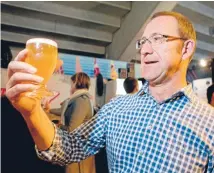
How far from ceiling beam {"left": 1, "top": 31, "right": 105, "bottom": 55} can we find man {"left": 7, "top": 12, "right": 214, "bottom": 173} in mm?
4196

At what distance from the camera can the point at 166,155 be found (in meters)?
1.01

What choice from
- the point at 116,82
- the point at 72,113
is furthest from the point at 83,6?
the point at 72,113

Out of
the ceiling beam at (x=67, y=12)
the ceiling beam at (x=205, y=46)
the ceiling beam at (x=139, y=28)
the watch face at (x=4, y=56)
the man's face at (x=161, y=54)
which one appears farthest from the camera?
the ceiling beam at (x=205, y=46)

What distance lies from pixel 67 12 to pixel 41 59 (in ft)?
14.0

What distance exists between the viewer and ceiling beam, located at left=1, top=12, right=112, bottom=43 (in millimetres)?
4727

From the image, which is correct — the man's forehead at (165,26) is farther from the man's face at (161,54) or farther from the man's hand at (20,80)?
the man's hand at (20,80)

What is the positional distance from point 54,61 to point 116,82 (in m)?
3.92

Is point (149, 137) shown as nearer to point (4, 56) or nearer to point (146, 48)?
point (146, 48)

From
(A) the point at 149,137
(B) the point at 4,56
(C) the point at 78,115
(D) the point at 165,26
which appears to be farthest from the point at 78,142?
(B) the point at 4,56

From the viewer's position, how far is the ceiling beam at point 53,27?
473cm

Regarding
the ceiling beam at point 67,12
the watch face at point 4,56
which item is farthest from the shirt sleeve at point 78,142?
the ceiling beam at point 67,12

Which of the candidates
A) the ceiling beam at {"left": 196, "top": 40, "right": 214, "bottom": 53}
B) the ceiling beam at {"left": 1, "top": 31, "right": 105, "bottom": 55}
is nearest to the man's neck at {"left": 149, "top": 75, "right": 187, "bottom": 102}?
the ceiling beam at {"left": 1, "top": 31, "right": 105, "bottom": 55}

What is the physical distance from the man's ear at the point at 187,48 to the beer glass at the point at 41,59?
23.9 inches

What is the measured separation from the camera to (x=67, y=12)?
4871 millimetres
